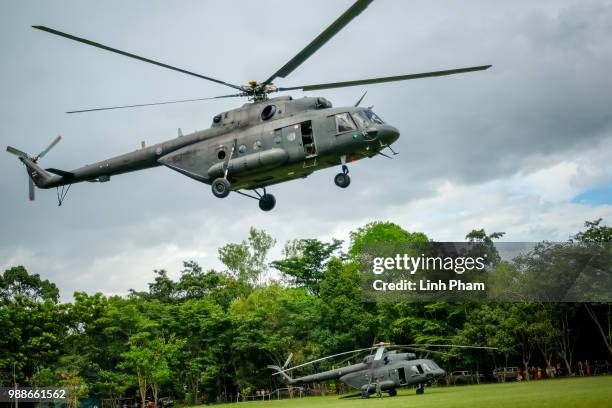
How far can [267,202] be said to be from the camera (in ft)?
74.9

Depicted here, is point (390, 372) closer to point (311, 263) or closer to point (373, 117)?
point (373, 117)

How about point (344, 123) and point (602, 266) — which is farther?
point (602, 266)

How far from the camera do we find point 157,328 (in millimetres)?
64875

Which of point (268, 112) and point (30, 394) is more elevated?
point (268, 112)

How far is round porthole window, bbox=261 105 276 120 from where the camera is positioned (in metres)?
22.0

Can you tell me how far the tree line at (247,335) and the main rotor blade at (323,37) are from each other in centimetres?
3601

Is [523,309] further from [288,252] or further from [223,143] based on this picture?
[288,252]

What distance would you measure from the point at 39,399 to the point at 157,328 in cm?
1153

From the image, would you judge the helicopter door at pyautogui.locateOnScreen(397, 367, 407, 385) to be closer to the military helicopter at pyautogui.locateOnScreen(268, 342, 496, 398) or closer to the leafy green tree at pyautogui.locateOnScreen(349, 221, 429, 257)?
the military helicopter at pyautogui.locateOnScreen(268, 342, 496, 398)

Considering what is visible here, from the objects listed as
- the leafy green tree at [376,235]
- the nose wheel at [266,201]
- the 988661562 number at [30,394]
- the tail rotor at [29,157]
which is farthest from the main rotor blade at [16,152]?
the leafy green tree at [376,235]

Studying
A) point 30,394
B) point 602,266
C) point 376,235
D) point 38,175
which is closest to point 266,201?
point 38,175

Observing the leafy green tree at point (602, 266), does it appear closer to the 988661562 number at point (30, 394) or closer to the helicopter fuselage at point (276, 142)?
the helicopter fuselage at point (276, 142)

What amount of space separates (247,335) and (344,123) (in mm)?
43258

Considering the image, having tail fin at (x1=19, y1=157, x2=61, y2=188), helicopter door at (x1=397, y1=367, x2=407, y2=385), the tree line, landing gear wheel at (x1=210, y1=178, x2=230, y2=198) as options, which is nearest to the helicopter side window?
landing gear wheel at (x1=210, y1=178, x2=230, y2=198)
